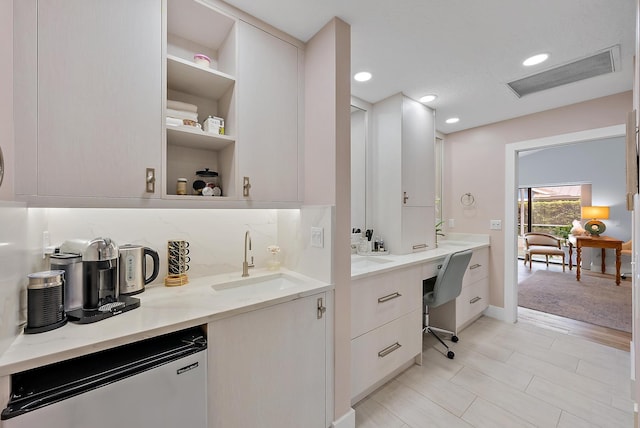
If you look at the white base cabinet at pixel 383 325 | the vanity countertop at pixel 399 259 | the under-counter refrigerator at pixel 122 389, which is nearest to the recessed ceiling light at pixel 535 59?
the vanity countertop at pixel 399 259

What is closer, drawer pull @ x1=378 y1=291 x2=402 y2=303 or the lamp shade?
drawer pull @ x1=378 y1=291 x2=402 y2=303

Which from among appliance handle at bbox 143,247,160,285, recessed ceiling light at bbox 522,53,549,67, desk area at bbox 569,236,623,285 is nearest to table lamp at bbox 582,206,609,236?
desk area at bbox 569,236,623,285

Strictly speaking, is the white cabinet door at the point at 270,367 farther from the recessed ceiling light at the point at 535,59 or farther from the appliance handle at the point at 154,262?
→ the recessed ceiling light at the point at 535,59

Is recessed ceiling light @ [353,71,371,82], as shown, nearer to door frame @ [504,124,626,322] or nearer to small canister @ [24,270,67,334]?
door frame @ [504,124,626,322]

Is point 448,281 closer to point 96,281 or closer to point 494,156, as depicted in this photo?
point 494,156

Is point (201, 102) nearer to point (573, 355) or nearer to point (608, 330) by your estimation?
point (573, 355)

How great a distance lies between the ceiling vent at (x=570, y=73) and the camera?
74.6 inches

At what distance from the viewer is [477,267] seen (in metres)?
2.98

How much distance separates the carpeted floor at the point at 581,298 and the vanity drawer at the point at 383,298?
8.67ft

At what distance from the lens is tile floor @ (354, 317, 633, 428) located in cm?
163

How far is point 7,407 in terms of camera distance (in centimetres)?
70

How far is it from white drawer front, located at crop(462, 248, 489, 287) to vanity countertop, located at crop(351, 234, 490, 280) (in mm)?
90

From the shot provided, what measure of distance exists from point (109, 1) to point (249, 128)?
2.46 feet

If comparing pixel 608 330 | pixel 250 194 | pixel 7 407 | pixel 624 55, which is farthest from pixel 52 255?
pixel 608 330
